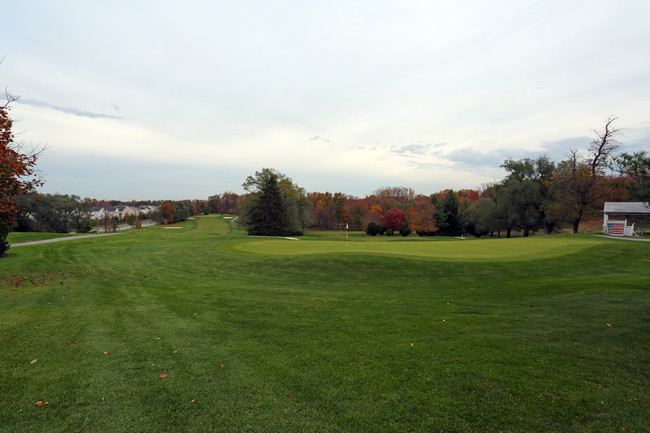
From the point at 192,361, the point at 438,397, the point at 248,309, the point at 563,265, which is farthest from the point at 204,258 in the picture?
the point at 563,265

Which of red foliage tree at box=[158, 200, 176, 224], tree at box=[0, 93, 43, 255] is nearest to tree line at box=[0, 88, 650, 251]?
tree at box=[0, 93, 43, 255]

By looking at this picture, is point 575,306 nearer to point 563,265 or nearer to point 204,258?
point 563,265

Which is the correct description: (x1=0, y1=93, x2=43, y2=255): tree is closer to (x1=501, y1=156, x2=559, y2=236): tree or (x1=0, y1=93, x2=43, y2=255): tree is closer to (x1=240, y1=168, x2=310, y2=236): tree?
(x1=240, y1=168, x2=310, y2=236): tree

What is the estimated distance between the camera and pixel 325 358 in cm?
470

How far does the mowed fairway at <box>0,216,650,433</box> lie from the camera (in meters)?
3.33

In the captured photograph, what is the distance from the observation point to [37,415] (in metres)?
3.42

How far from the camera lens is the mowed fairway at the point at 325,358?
3.33m

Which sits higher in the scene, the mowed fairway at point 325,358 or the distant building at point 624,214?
the distant building at point 624,214

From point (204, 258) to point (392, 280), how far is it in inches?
404

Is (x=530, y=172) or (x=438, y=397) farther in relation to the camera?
(x=530, y=172)

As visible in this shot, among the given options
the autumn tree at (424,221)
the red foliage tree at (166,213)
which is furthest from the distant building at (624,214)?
the red foliage tree at (166,213)

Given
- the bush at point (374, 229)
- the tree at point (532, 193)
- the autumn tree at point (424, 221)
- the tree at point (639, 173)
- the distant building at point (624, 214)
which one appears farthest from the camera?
the bush at point (374, 229)

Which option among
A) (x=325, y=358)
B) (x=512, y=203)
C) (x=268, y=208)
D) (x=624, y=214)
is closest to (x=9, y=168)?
(x=325, y=358)

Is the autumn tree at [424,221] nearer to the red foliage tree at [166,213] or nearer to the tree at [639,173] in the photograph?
the tree at [639,173]
